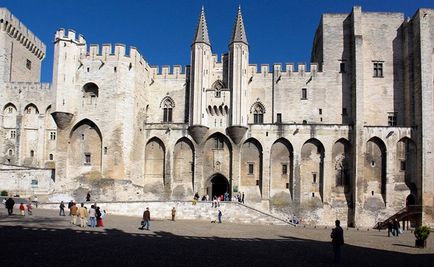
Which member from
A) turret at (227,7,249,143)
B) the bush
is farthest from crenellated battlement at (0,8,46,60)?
the bush

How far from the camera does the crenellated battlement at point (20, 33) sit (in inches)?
2094

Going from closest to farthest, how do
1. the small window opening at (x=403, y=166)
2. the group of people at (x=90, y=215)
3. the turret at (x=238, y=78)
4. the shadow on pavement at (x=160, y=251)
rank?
the shadow on pavement at (x=160, y=251) < the group of people at (x=90, y=215) < the small window opening at (x=403, y=166) < the turret at (x=238, y=78)

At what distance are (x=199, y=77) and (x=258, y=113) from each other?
626 cm

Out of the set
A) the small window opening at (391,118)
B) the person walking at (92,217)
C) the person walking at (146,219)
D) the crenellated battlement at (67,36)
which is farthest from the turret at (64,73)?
the small window opening at (391,118)

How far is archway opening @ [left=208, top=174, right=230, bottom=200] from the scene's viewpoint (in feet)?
145

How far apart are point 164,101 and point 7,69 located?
1885cm

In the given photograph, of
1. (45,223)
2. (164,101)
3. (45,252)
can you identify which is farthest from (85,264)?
(164,101)

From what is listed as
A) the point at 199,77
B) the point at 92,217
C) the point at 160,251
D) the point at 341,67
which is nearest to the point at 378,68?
the point at 341,67

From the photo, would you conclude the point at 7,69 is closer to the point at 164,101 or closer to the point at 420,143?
the point at 164,101

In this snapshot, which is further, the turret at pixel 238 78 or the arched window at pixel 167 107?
the arched window at pixel 167 107

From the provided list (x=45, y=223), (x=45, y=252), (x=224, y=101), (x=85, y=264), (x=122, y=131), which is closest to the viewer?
(x=85, y=264)

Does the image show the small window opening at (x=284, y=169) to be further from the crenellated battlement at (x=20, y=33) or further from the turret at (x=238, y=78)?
the crenellated battlement at (x=20, y=33)

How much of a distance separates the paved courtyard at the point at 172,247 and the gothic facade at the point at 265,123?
1280 cm

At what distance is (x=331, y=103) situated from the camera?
45094mm
